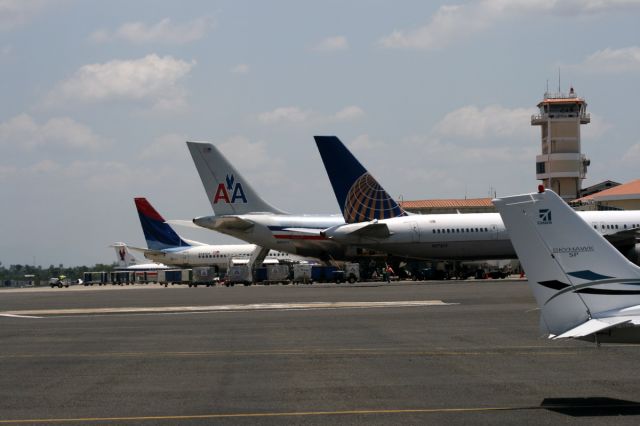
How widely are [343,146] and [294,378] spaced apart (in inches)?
2029

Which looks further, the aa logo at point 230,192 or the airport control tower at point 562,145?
the airport control tower at point 562,145

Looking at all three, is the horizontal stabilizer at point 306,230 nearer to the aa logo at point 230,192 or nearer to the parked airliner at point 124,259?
the aa logo at point 230,192

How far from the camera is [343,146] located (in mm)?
68875

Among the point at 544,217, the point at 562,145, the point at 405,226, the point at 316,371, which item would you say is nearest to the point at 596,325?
the point at 544,217

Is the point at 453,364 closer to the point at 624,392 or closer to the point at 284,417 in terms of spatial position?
the point at 624,392

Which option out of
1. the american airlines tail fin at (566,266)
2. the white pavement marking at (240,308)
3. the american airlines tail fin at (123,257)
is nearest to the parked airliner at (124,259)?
the american airlines tail fin at (123,257)

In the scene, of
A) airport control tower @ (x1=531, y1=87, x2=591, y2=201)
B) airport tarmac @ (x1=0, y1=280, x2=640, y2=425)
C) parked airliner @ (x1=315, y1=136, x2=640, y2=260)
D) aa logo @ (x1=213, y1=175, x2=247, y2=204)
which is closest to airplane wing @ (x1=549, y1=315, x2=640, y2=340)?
airport tarmac @ (x1=0, y1=280, x2=640, y2=425)

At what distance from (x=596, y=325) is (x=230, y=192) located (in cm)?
6266

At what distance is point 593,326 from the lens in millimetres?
13750

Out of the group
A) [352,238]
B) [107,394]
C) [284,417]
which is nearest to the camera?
[284,417]

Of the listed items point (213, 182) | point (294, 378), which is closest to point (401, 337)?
point (294, 378)

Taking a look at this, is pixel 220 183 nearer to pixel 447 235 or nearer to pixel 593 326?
pixel 447 235

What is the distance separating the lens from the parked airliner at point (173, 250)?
353 feet

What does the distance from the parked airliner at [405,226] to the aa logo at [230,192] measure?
30.3 ft
